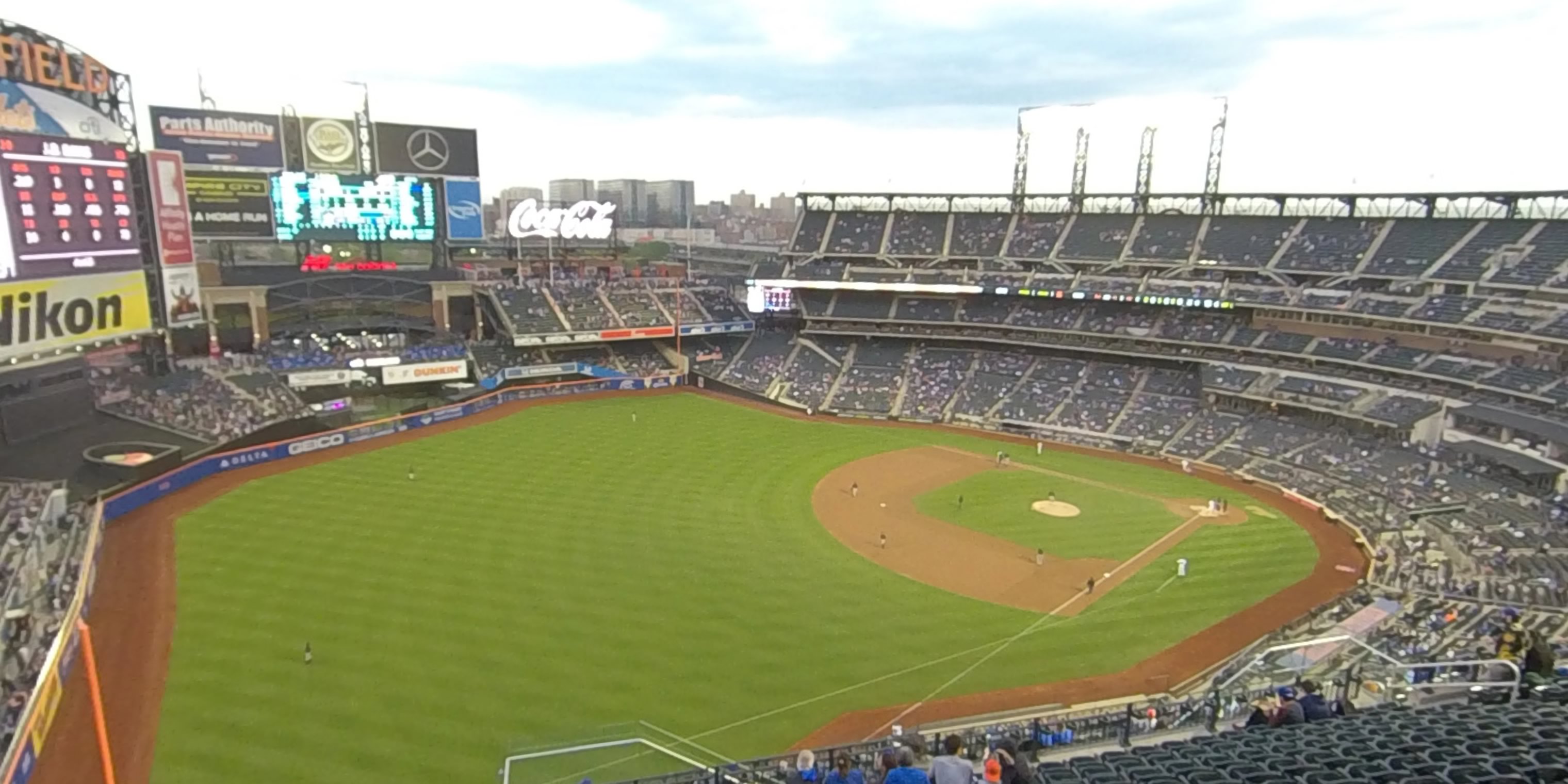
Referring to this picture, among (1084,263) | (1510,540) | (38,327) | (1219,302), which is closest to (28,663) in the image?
(38,327)

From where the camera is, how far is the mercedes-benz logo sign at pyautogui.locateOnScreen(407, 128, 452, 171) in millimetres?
63125

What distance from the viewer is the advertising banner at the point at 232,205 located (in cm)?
5531

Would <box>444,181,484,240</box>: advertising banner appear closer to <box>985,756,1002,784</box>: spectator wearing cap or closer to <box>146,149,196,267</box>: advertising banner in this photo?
<box>146,149,196,267</box>: advertising banner

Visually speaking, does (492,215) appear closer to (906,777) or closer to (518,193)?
(518,193)

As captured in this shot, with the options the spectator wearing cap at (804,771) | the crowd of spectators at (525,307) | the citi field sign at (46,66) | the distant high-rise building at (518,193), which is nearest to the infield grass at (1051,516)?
the spectator wearing cap at (804,771)

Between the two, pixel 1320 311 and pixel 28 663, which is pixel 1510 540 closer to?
pixel 1320 311

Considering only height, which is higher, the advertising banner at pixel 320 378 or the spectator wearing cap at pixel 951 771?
the spectator wearing cap at pixel 951 771

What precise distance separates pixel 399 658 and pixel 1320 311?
53.4 m

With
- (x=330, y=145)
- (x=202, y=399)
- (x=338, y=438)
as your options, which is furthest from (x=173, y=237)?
(x=330, y=145)

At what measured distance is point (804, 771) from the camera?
12.2 meters

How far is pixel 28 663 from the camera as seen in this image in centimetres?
2080

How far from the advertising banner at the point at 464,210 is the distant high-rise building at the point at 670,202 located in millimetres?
98935

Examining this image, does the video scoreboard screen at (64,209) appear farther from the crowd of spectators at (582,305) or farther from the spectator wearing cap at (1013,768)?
the crowd of spectators at (582,305)

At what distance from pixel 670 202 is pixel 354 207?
371 ft
